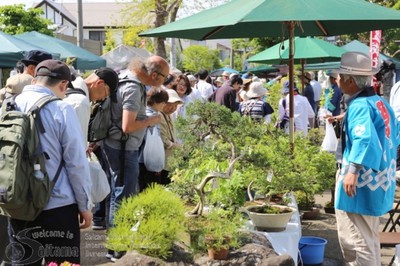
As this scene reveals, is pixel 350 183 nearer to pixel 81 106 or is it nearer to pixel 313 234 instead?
pixel 81 106

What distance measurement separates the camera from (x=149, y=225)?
311 centimetres

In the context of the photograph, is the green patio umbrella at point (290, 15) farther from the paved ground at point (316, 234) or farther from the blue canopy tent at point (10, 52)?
the blue canopy tent at point (10, 52)

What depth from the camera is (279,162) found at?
4.93 metres

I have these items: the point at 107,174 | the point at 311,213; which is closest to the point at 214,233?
the point at 107,174

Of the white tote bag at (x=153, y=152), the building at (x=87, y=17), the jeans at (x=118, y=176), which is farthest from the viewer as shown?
the building at (x=87, y=17)

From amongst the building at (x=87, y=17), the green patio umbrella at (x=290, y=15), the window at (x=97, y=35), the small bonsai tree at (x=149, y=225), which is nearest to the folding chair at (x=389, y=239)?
the green patio umbrella at (x=290, y=15)

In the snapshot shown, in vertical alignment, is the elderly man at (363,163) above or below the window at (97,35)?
below

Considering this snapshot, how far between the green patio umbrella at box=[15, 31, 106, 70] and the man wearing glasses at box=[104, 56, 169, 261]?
320 inches

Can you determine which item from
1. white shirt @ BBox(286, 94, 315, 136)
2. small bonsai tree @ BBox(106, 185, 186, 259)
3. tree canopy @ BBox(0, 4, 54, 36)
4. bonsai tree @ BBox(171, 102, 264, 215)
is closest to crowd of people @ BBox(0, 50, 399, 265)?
bonsai tree @ BBox(171, 102, 264, 215)

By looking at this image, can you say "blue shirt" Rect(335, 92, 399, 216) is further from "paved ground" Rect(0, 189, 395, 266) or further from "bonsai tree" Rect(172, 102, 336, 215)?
"paved ground" Rect(0, 189, 395, 266)

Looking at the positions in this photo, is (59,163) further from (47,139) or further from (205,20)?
(205,20)

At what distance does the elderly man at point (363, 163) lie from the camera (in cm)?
388

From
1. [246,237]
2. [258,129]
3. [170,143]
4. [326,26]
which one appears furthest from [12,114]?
[326,26]

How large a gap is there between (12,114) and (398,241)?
120 inches
